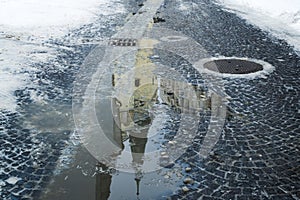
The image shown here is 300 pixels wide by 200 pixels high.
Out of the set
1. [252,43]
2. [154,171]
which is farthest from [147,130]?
[252,43]

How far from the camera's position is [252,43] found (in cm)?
1255

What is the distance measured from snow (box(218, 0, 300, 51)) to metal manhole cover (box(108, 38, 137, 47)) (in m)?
4.83

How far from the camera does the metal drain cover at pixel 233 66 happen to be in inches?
385

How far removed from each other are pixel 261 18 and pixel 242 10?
7.36 feet

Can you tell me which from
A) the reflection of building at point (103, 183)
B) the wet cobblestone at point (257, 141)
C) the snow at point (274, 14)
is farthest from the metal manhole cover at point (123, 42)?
the reflection of building at point (103, 183)

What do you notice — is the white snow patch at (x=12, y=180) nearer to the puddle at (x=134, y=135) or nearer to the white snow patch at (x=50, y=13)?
the puddle at (x=134, y=135)

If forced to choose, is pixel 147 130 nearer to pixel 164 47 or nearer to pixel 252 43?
pixel 164 47

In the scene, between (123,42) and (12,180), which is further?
(123,42)

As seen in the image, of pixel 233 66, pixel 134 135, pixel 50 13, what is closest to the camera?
pixel 134 135

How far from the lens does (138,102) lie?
25.2 feet

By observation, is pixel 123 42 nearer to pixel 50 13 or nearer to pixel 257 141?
pixel 50 13

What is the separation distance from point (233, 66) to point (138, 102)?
11.1 ft

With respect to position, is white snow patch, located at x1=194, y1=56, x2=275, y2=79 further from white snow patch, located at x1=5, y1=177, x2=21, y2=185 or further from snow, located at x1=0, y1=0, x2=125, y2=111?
white snow patch, located at x1=5, y1=177, x2=21, y2=185

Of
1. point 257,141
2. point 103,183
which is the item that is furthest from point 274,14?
point 103,183
